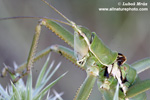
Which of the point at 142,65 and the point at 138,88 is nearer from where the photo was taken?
the point at 138,88

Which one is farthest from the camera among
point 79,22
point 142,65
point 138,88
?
point 79,22

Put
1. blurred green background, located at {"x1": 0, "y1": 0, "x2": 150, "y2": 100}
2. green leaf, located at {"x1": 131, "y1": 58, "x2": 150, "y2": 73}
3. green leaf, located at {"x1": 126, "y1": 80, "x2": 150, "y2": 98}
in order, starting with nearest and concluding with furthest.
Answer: green leaf, located at {"x1": 126, "y1": 80, "x2": 150, "y2": 98} < green leaf, located at {"x1": 131, "y1": 58, "x2": 150, "y2": 73} < blurred green background, located at {"x1": 0, "y1": 0, "x2": 150, "y2": 100}

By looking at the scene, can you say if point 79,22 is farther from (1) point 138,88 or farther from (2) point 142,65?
(1) point 138,88

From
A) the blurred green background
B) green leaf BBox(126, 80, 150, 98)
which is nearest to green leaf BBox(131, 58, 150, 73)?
green leaf BBox(126, 80, 150, 98)

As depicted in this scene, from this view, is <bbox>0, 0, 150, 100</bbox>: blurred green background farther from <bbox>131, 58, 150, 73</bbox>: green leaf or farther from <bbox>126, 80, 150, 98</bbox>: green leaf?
<bbox>126, 80, 150, 98</bbox>: green leaf

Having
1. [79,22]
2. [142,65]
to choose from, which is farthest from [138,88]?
[79,22]

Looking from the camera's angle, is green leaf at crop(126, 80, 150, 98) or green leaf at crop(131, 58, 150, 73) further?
green leaf at crop(131, 58, 150, 73)

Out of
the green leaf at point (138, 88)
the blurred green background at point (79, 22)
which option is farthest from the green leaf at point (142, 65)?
the blurred green background at point (79, 22)

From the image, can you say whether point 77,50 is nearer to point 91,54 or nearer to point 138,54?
point 91,54

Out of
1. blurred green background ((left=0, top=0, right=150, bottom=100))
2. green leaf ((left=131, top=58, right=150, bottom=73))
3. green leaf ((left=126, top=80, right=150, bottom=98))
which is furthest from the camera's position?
blurred green background ((left=0, top=0, right=150, bottom=100))

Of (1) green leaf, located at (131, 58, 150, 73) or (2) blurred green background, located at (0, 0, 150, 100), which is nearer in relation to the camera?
(1) green leaf, located at (131, 58, 150, 73)
